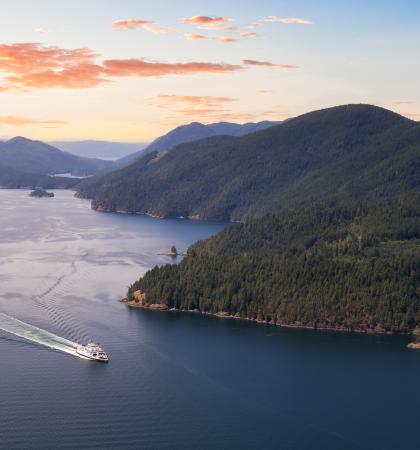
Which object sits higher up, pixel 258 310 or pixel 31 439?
pixel 258 310

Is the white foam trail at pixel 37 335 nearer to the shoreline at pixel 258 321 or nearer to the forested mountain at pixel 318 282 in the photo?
the shoreline at pixel 258 321

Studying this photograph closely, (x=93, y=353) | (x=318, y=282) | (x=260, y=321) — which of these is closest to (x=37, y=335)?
(x=93, y=353)

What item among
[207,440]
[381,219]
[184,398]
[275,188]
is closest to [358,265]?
[381,219]

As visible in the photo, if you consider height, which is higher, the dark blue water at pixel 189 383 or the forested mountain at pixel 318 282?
the forested mountain at pixel 318 282

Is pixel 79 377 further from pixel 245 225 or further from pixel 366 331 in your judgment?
pixel 245 225

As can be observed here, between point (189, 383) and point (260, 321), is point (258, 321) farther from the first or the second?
point (189, 383)

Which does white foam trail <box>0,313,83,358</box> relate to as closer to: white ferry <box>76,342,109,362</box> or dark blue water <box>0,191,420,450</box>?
white ferry <box>76,342,109,362</box>

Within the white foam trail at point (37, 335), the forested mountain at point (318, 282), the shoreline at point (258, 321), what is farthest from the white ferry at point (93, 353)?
the forested mountain at point (318, 282)
